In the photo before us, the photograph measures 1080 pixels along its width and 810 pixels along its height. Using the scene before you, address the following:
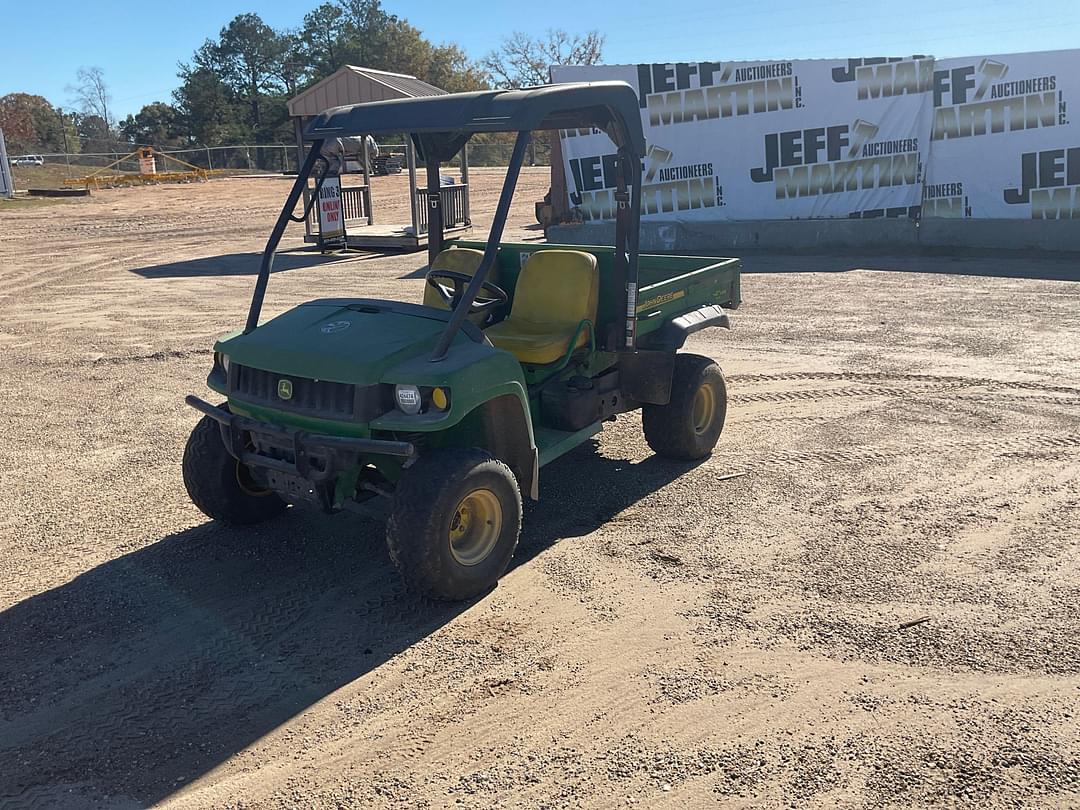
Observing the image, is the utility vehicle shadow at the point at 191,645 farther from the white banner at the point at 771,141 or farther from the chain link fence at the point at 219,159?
the chain link fence at the point at 219,159

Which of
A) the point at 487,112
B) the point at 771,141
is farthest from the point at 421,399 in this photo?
the point at 771,141

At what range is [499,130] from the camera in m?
4.21

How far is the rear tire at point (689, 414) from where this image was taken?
18.9 feet

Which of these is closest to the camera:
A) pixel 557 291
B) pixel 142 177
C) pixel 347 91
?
pixel 557 291

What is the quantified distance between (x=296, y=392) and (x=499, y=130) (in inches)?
58.4

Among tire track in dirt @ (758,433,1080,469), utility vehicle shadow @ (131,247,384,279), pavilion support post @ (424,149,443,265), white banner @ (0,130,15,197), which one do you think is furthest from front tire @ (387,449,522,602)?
white banner @ (0,130,15,197)

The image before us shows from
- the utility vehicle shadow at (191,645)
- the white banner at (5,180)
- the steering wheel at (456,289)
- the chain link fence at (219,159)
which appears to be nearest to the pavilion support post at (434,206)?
the steering wheel at (456,289)

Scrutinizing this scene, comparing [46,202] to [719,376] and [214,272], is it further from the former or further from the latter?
[719,376]

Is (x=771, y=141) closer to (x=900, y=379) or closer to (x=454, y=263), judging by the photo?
(x=900, y=379)

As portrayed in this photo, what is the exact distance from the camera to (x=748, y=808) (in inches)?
115

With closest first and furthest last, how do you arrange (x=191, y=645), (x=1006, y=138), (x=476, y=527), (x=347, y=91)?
(x=191, y=645) < (x=476, y=527) < (x=1006, y=138) < (x=347, y=91)

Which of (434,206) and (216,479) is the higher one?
(434,206)

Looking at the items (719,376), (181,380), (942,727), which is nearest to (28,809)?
(942,727)

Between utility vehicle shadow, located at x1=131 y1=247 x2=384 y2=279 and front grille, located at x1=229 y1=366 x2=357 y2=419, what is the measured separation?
1037cm
